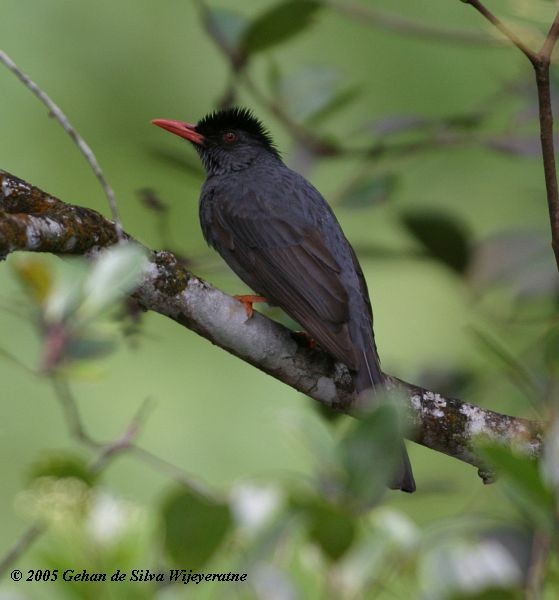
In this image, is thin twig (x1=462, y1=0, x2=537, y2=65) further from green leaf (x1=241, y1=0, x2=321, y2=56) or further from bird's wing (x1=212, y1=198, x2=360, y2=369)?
green leaf (x1=241, y1=0, x2=321, y2=56)

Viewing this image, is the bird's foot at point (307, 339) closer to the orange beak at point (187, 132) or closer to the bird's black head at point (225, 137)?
the bird's black head at point (225, 137)

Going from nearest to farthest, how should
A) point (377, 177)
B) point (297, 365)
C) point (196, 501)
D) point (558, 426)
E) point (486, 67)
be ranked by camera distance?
point (196, 501), point (558, 426), point (297, 365), point (377, 177), point (486, 67)

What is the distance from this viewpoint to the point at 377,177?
4.60 metres

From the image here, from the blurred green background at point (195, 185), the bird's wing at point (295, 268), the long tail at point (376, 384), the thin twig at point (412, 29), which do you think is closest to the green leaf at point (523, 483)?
the long tail at point (376, 384)

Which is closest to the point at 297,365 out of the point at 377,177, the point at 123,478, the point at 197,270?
the point at 197,270

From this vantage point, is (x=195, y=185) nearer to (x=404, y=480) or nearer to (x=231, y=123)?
(x=231, y=123)

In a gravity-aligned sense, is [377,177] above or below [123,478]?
above

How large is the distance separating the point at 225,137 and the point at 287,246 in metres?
1.18

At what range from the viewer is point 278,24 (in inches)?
161

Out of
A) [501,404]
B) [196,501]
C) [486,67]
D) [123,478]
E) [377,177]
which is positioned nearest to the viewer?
[196,501]

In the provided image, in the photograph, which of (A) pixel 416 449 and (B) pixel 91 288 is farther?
(A) pixel 416 449

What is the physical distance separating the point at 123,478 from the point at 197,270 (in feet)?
7.19

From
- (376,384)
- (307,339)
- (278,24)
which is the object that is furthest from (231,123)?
(376,384)

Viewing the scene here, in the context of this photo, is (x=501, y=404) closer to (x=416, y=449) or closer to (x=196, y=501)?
(x=416, y=449)
